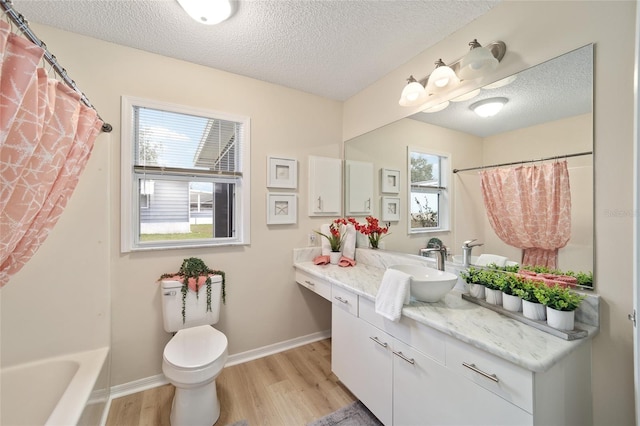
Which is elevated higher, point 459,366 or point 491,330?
point 491,330

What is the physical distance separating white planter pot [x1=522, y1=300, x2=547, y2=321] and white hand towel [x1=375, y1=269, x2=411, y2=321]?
50cm

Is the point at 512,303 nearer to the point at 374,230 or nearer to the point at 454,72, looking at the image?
the point at 374,230

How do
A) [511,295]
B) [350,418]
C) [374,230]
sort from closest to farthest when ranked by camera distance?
1. [511,295]
2. [350,418]
3. [374,230]

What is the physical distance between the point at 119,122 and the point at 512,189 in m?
2.58

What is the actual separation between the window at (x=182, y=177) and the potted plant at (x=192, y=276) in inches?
6.1

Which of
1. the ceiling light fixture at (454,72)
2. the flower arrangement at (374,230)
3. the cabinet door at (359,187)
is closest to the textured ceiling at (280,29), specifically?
the ceiling light fixture at (454,72)

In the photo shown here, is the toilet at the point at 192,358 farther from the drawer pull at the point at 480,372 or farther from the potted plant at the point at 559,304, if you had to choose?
the potted plant at the point at 559,304

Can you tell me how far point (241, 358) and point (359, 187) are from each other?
6.22ft

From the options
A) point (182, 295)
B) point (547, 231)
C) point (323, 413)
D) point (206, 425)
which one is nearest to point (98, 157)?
point (182, 295)

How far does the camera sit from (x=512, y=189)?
4.58 feet

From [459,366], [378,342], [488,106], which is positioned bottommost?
[378,342]

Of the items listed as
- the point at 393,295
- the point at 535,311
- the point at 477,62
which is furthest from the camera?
the point at 477,62

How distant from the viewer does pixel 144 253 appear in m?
1.85

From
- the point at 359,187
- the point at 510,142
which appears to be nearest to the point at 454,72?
the point at 510,142
